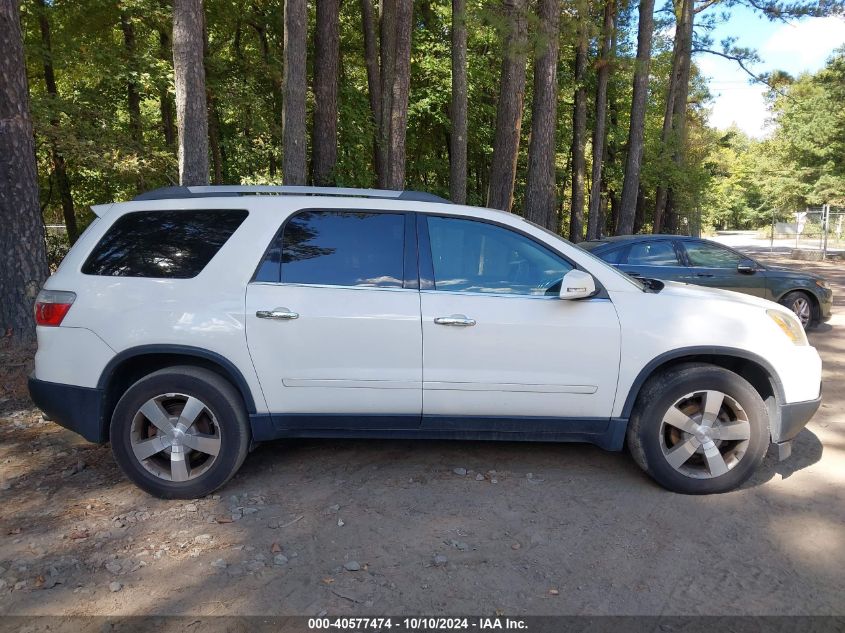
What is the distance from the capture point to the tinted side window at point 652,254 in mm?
8461

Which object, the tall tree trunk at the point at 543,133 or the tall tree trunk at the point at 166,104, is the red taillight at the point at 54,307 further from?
the tall tree trunk at the point at 166,104

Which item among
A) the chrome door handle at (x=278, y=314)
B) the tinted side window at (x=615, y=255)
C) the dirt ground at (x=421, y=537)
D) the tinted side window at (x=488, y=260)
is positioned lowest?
the dirt ground at (x=421, y=537)

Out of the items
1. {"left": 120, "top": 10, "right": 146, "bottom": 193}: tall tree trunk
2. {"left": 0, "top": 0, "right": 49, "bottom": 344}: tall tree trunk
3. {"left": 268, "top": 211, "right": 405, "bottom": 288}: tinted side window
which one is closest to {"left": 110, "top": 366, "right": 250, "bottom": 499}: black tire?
{"left": 268, "top": 211, "right": 405, "bottom": 288}: tinted side window

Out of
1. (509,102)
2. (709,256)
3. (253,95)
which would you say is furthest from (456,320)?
(253,95)

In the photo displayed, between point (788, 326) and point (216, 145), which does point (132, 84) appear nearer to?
point (216, 145)

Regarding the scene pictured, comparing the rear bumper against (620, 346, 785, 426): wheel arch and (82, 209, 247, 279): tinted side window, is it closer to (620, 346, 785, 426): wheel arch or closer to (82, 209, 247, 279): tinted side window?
(82, 209, 247, 279): tinted side window

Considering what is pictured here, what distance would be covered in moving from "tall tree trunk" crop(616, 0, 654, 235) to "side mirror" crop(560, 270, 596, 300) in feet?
56.8

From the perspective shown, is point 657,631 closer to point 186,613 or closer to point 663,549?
point 663,549

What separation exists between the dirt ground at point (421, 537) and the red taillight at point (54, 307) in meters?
1.12

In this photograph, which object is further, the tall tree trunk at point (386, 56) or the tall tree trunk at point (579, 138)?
the tall tree trunk at point (579, 138)

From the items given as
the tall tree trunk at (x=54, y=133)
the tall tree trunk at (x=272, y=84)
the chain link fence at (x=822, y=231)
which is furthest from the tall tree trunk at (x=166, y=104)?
the chain link fence at (x=822, y=231)

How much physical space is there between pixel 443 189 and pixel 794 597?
2169 cm

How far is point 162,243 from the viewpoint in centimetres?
380

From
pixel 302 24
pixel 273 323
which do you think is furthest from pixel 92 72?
pixel 273 323
